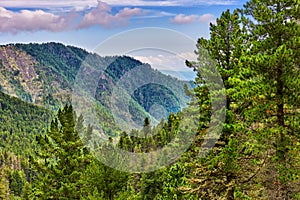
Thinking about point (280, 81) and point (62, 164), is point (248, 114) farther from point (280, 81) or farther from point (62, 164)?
point (62, 164)

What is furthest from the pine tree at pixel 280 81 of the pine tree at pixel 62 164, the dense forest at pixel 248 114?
the pine tree at pixel 62 164

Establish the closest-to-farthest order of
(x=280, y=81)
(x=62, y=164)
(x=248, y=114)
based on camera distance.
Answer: (x=280, y=81) → (x=248, y=114) → (x=62, y=164)

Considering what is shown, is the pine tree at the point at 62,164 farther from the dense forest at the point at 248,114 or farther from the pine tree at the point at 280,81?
the pine tree at the point at 280,81

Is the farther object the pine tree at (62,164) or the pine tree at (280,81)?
the pine tree at (62,164)

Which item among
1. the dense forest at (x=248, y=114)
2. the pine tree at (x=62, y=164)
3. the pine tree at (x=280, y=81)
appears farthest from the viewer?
the pine tree at (x=62, y=164)

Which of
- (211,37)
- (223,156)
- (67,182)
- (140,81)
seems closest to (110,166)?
(67,182)

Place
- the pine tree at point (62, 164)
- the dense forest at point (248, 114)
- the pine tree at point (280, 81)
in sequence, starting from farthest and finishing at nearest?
the pine tree at point (62, 164), the dense forest at point (248, 114), the pine tree at point (280, 81)

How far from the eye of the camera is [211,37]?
1775cm

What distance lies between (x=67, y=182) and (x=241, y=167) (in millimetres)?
11706

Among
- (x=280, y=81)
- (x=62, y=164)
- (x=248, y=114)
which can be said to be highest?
(x=280, y=81)

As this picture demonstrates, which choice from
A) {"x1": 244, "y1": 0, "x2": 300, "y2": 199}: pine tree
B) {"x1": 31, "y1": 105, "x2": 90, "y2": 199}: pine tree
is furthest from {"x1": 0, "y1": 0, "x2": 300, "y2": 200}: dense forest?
{"x1": 31, "y1": 105, "x2": 90, "y2": 199}: pine tree

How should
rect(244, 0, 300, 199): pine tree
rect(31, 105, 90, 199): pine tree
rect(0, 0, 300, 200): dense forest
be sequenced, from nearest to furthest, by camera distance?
rect(244, 0, 300, 199): pine tree
rect(0, 0, 300, 200): dense forest
rect(31, 105, 90, 199): pine tree

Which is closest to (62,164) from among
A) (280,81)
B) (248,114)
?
(248,114)

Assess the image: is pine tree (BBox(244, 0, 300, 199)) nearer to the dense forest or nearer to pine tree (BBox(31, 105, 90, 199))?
the dense forest
